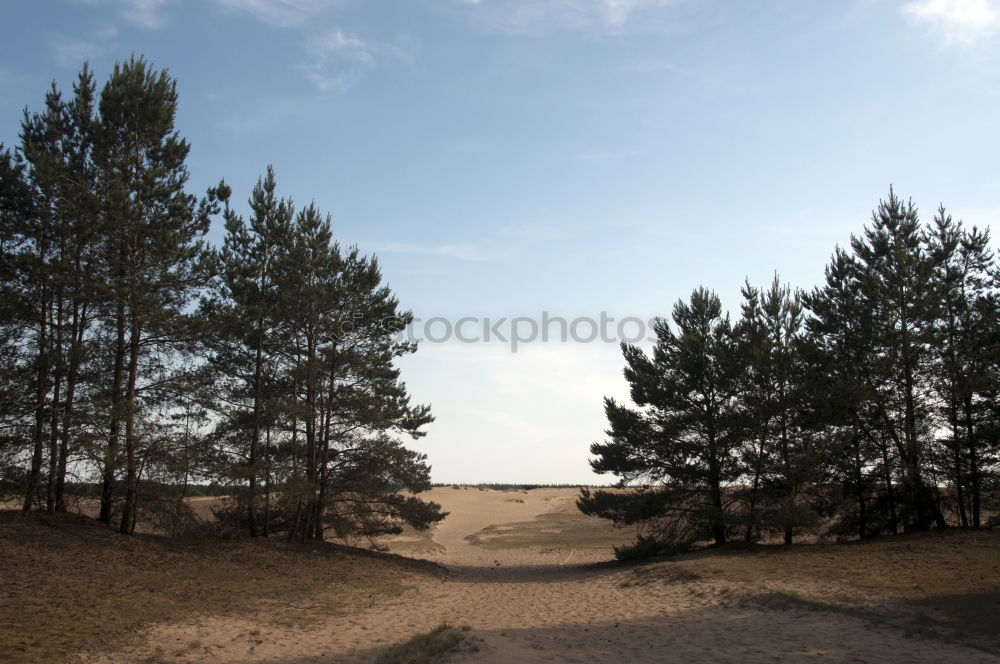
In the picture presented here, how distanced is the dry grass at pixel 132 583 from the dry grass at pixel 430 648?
12.7 ft

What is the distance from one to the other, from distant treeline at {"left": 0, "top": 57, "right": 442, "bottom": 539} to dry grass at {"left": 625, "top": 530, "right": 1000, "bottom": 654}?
12304 mm

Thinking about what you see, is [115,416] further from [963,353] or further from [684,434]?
[963,353]

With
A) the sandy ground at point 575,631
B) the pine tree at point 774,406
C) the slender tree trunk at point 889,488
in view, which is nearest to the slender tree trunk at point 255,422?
the sandy ground at point 575,631

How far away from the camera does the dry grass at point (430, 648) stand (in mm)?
9745

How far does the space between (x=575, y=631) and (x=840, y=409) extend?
15244 millimetres

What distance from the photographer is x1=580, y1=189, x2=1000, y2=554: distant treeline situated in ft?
74.5

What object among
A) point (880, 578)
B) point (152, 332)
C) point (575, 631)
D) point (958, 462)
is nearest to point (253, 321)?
point (152, 332)

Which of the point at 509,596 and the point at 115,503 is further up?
the point at 115,503

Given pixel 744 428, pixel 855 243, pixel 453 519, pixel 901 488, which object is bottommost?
pixel 453 519

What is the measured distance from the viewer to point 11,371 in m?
16.8

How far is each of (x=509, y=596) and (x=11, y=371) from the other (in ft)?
50.3

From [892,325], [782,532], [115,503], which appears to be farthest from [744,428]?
[115,503]

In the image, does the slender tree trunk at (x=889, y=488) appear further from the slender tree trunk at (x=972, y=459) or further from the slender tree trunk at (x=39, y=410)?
the slender tree trunk at (x=39, y=410)

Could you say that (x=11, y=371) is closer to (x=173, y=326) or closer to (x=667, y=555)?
(x=173, y=326)
